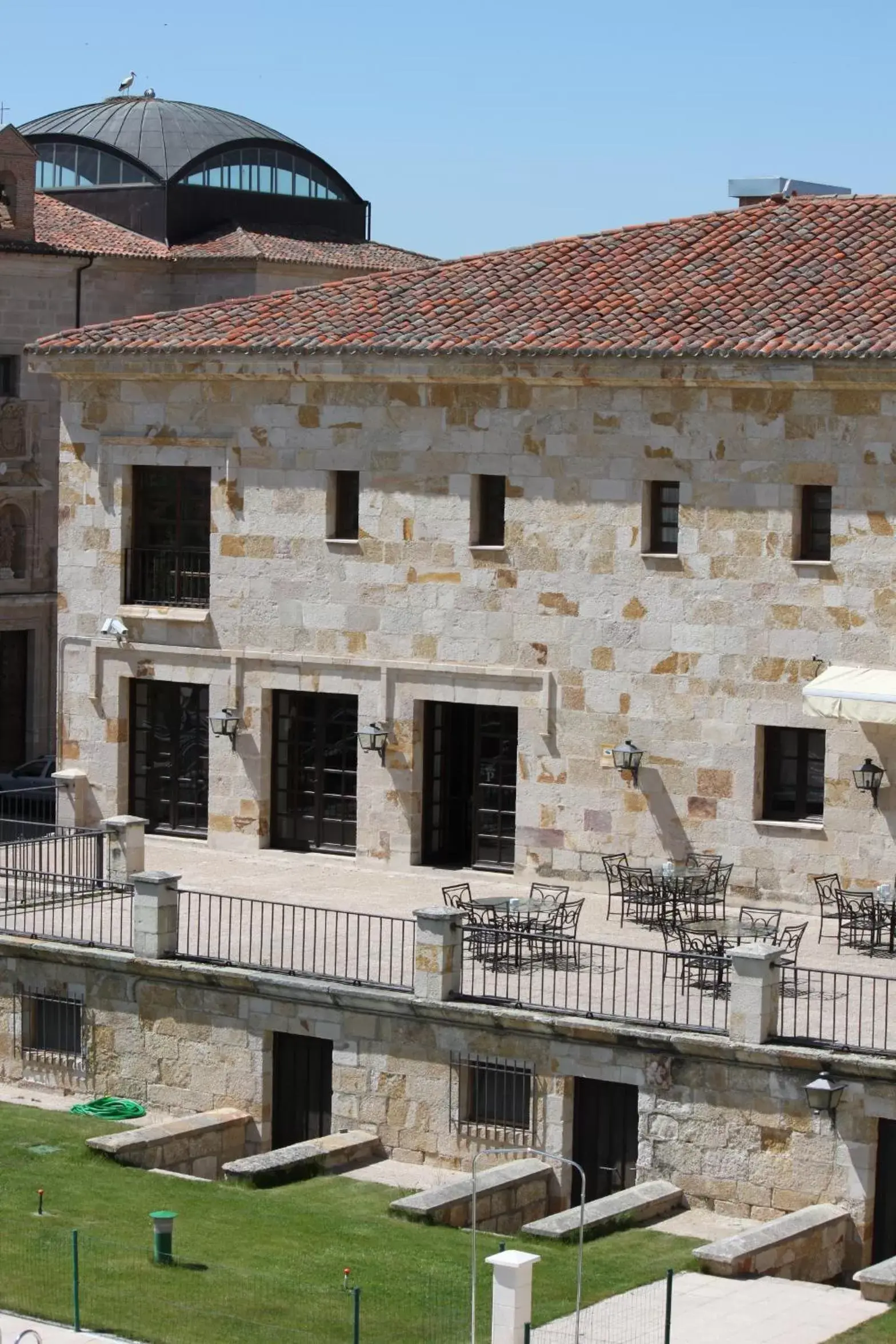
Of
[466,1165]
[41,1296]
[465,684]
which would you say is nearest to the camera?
[41,1296]

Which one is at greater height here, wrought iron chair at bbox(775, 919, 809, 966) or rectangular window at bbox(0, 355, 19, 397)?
rectangular window at bbox(0, 355, 19, 397)

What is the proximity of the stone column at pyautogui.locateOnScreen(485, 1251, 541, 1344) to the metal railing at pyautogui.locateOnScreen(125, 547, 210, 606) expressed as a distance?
1723cm

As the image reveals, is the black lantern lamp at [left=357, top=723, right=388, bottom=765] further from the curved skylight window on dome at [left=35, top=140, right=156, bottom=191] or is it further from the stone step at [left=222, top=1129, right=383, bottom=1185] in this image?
the curved skylight window on dome at [left=35, top=140, right=156, bottom=191]

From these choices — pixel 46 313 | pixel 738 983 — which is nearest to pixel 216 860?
pixel 738 983

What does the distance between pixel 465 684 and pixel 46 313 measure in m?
19.8

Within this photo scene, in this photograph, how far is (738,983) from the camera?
87.8ft

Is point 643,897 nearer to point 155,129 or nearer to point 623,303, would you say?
point 623,303

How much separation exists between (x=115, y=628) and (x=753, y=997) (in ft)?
45.7

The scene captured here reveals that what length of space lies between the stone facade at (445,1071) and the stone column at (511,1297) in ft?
17.5

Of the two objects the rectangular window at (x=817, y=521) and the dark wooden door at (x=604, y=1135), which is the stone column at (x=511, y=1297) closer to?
the dark wooden door at (x=604, y=1135)

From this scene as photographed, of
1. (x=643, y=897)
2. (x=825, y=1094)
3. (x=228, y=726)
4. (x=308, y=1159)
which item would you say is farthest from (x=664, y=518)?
(x=308, y=1159)

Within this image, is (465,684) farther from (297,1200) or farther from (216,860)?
(297,1200)

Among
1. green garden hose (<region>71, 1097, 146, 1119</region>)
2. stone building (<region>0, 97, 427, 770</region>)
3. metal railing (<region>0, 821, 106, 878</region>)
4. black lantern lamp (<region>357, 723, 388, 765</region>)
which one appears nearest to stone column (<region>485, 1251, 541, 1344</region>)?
green garden hose (<region>71, 1097, 146, 1119</region>)

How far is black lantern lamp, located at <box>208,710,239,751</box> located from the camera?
37094 mm
